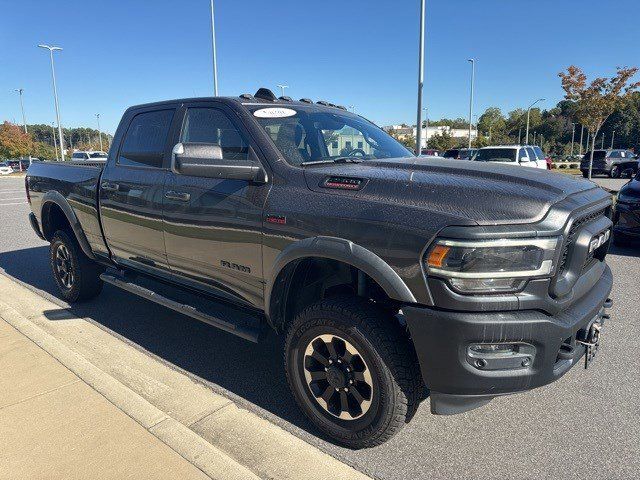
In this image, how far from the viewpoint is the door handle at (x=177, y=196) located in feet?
11.0

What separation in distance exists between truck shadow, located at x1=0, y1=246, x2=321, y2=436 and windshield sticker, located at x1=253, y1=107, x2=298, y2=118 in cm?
177

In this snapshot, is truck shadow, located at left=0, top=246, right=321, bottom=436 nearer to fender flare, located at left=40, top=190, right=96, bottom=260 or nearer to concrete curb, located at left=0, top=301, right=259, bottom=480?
concrete curb, located at left=0, top=301, right=259, bottom=480

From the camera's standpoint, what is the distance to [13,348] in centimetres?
383

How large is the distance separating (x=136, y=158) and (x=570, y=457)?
12.3 feet

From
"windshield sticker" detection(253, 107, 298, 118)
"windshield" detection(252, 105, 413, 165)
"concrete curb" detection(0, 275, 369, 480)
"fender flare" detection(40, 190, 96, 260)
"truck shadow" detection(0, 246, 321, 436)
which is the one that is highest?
"windshield sticker" detection(253, 107, 298, 118)

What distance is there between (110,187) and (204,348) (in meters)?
1.62

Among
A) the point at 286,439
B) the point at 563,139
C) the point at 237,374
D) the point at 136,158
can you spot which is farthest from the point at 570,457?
the point at 563,139

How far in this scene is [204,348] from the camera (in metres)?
4.01

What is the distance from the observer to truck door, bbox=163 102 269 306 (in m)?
2.96

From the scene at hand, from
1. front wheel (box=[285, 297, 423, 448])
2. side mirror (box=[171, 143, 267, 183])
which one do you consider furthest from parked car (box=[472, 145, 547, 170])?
front wheel (box=[285, 297, 423, 448])

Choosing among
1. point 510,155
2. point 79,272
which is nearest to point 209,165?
point 79,272

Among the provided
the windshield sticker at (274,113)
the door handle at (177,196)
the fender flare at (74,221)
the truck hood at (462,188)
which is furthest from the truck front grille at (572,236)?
the fender flare at (74,221)

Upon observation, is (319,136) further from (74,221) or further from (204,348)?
(74,221)

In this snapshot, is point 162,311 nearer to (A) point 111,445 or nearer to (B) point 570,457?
(A) point 111,445
